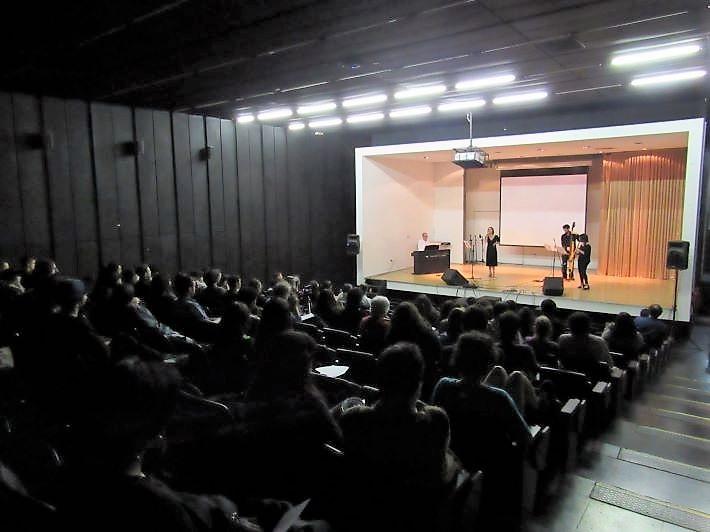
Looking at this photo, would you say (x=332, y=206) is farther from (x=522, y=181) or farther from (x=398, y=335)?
(x=398, y=335)

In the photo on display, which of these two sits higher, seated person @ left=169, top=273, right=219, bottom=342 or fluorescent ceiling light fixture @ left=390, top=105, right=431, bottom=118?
fluorescent ceiling light fixture @ left=390, top=105, right=431, bottom=118

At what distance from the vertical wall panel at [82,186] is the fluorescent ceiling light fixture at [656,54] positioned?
8.51m

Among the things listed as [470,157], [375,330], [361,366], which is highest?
[470,157]

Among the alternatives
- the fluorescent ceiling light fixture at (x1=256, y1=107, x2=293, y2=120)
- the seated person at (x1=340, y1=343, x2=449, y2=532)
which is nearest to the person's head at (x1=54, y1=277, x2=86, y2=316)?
the seated person at (x1=340, y1=343, x2=449, y2=532)

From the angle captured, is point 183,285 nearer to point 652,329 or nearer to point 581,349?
point 581,349

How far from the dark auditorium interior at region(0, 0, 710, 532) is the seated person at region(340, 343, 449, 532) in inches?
0.4

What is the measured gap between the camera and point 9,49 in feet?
18.7

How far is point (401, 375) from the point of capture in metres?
1.96

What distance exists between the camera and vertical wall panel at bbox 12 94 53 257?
26.2 feet

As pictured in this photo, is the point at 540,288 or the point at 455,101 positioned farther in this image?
the point at 540,288

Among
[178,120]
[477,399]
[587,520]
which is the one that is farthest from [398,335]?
[178,120]

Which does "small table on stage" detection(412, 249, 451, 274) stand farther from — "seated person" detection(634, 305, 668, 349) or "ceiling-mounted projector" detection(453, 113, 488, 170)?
"seated person" detection(634, 305, 668, 349)

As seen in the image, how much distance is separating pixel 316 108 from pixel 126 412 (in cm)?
923

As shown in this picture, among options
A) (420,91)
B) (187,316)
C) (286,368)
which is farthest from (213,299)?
(420,91)
